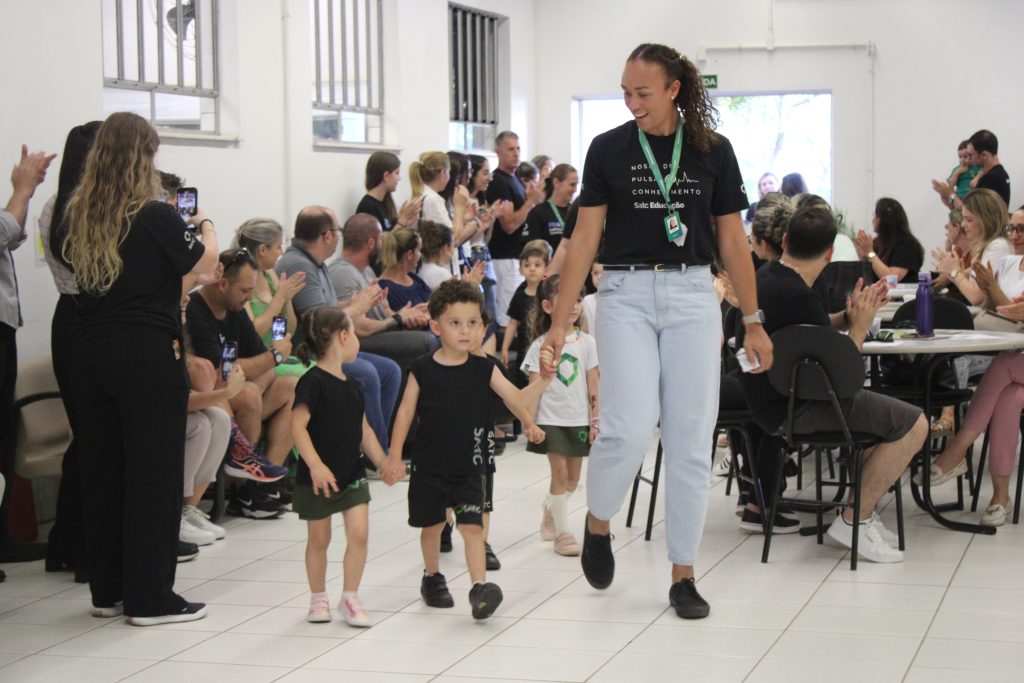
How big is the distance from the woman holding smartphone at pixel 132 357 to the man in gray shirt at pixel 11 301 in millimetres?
863

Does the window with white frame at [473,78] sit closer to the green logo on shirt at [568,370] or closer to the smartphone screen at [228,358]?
the smartphone screen at [228,358]

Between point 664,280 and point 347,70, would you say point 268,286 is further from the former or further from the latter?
point 347,70

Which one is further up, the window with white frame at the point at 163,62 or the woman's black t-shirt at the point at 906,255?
the window with white frame at the point at 163,62

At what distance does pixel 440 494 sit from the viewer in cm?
428

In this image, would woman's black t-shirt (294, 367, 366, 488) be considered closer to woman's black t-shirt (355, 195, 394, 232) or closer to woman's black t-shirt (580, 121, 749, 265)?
woman's black t-shirt (580, 121, 749, 265)

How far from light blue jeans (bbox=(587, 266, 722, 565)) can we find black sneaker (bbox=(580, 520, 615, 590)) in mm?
249

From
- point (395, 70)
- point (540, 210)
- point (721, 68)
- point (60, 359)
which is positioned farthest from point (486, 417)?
point (721, 68)

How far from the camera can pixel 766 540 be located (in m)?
4.89

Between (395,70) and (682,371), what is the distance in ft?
20.7

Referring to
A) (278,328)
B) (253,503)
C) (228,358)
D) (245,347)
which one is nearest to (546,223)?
(278,328)

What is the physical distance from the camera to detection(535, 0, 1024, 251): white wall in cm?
1240

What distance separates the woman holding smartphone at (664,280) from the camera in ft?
13.2

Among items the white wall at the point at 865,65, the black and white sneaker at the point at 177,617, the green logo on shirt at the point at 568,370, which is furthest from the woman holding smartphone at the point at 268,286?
the white wall at the point at 865,65

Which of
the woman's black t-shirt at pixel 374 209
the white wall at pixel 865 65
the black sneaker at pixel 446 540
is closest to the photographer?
the black sneaker at pixel 446 540
